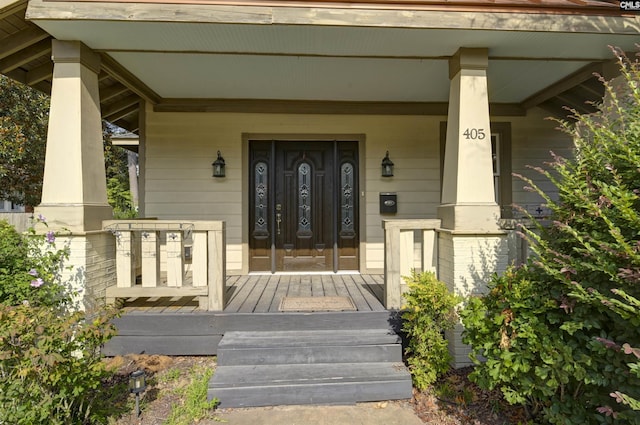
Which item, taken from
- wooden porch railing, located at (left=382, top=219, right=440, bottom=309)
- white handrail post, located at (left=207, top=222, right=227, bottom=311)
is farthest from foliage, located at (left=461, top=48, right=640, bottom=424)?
white handrail post, located at (left=207, top=222, right=227, bottom=311)

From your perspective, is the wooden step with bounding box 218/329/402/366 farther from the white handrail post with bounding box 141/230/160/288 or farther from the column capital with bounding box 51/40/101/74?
the column capital with bounding box 51/40/101/74

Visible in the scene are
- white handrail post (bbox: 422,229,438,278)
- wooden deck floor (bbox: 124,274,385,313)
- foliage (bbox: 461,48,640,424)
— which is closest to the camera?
foliage (bbox: 461,48,640,424)

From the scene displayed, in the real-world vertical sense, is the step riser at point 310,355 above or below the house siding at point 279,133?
below

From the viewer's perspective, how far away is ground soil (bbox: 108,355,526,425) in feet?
7.82

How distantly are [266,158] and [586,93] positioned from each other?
4.40 meters

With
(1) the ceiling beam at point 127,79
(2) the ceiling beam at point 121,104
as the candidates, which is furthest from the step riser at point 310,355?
(2) the ceiling beam at point 121,104

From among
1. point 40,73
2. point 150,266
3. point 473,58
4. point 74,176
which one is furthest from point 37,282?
point 473,58

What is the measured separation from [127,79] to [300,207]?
267cm

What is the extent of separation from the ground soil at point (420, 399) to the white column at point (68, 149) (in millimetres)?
1335

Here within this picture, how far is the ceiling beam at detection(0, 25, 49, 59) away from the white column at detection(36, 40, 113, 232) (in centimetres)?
33

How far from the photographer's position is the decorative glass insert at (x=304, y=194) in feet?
16.2

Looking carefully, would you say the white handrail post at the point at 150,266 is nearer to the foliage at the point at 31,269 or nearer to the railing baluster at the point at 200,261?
the railing baluster at the point at 200,261

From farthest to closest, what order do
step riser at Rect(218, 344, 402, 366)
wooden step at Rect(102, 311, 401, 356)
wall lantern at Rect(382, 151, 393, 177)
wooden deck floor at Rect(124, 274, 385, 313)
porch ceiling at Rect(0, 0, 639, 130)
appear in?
wall lantern at Rect(382, 151, 393, 177)
wooden deck floor at Rect(124, 274, 385, 313)
wooden step at Rect(102, 311, 401, 356)
porch ceiling at Rect(0, 0, 639, 130)
step riser at Rect(218, 344, 402, 366)

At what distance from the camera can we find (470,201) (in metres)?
3.10
